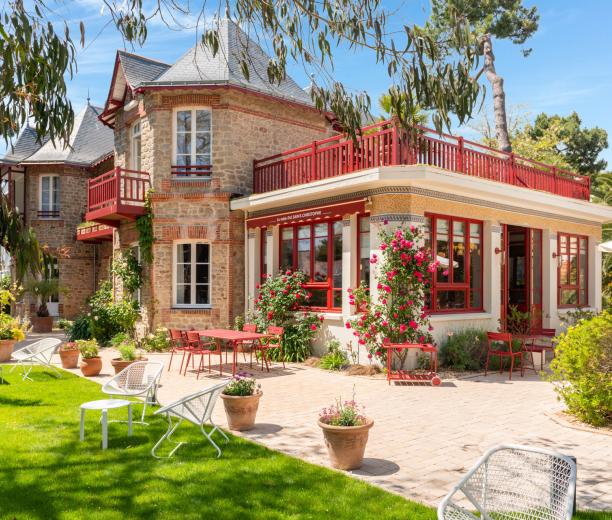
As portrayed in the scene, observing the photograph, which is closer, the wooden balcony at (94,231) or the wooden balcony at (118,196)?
the wooden balcony at (118,196)

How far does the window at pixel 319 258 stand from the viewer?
39.9 feet

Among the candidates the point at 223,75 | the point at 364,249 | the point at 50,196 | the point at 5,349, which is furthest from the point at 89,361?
the point at 50,196

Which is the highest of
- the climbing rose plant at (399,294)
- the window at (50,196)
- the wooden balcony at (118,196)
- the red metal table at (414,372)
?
the window at (50,196)

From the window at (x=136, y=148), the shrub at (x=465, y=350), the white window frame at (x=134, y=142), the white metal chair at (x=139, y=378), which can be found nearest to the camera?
the white metal chair at (x=139, y=378)

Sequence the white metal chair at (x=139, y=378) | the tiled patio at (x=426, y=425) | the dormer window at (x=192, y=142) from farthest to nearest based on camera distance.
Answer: the dormer window at (x=192, y=142), the white metal chair at (x=139, y=378), the tiled patio at (x=426, y=425)

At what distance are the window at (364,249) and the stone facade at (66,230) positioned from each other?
13.2m

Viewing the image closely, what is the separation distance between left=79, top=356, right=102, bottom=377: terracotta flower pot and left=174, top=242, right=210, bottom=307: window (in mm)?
4438

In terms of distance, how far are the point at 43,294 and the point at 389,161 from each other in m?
14.3

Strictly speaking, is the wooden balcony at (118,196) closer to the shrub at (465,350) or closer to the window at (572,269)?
the shrub at (465,350)

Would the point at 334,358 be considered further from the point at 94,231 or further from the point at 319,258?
the point at 94,231

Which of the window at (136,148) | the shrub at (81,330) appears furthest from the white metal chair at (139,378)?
the window at (136,148)

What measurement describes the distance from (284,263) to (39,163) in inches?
501

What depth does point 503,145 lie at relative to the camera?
2209 cm

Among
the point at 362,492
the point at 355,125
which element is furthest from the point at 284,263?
the point at 362,492
